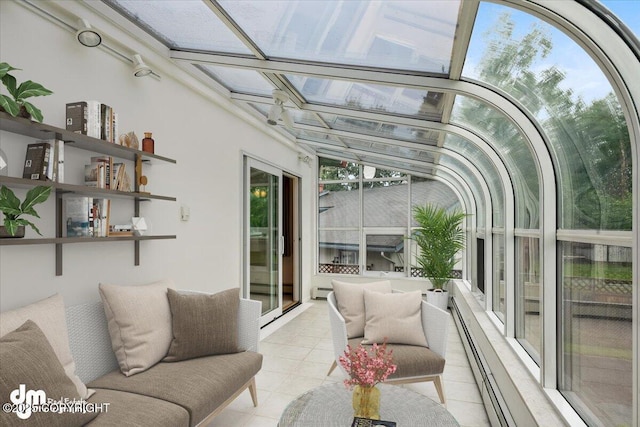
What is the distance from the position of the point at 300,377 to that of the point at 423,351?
3.92 ft

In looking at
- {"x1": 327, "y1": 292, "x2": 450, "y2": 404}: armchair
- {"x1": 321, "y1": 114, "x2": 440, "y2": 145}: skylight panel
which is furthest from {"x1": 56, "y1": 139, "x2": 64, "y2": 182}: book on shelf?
{"x1": 321, "y1": 114, "x2": 440, "y2": 145}: skylight panel

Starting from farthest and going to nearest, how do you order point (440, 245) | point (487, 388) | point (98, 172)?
point (440, 245), point (487, 388), point (98, 172)

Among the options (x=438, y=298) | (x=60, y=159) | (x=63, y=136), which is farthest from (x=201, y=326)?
(x=438, y=298)

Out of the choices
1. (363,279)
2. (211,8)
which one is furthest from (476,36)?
(363,279)

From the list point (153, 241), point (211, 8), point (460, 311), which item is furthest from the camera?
point (460, 311)

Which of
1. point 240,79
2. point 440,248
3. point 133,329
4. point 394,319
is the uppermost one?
point 240,79

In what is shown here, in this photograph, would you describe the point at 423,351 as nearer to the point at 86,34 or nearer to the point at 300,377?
the point at 300,377

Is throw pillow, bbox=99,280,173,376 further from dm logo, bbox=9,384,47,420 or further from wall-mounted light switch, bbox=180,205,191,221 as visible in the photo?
wall-mounted light switch, bbox=180,205,191,221

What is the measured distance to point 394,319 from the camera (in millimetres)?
2924

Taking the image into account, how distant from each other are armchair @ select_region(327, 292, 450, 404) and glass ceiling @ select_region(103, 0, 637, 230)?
1038 mm

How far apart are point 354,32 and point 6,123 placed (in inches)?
75.5

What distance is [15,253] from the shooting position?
1.97 m

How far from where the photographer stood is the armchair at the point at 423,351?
2654 mm

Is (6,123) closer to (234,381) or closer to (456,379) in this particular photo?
(234,381)
